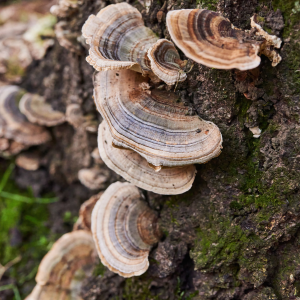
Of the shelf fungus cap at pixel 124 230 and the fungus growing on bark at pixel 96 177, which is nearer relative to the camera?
the shelf fungus cap at pixel 124 230

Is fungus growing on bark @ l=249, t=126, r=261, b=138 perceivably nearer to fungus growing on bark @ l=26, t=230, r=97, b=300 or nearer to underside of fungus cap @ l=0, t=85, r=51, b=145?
fungus growing on bark @ l=26, t=230, r=97, b=300

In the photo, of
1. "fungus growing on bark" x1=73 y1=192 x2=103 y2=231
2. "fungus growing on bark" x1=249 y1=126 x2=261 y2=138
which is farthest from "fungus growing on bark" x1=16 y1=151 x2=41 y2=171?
"fungus growing on bark" x1=249 y1=126 x2=261 y2=138

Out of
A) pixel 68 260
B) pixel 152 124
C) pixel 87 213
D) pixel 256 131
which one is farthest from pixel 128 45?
pixel 68 260

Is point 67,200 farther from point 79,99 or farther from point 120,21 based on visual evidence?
point 120,21

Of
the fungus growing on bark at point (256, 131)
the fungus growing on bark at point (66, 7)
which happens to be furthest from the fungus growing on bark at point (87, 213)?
the fungus growing on bark at point (66, 7)

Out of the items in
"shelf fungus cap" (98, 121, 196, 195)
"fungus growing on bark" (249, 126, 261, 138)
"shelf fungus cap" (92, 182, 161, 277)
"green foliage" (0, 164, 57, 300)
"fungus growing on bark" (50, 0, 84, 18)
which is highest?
"fungus growing on bark" (50, 0, 84, 18)

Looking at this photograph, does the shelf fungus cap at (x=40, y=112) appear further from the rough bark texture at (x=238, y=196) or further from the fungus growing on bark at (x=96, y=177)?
the rough bark texture at (x=238, y=196)
